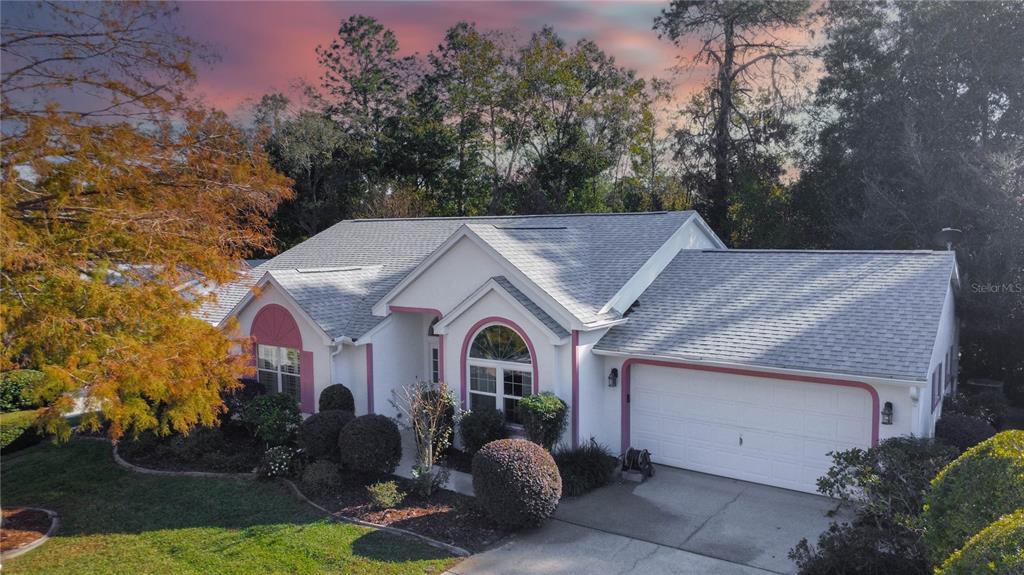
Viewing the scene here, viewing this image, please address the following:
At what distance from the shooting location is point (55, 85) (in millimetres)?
8148

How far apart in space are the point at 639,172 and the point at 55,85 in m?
36.8

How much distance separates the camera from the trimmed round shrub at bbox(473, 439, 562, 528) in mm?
10477

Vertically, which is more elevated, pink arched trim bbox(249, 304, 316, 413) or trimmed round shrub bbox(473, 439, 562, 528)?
pink arched trim bbox(249, 304, 316, 413)

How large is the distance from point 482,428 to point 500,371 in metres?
1.27

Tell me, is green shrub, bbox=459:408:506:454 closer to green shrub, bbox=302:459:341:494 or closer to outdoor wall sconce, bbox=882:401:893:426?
green shrub, bbox=302:459:341:494

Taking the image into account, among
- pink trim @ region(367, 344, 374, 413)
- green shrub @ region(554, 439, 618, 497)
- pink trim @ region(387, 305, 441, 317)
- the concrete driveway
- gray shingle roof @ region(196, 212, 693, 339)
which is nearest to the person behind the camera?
the concrete driveway

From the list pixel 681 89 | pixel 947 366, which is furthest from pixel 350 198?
pixel 947 366

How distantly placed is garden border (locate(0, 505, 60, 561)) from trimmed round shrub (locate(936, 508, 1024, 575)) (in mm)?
12032

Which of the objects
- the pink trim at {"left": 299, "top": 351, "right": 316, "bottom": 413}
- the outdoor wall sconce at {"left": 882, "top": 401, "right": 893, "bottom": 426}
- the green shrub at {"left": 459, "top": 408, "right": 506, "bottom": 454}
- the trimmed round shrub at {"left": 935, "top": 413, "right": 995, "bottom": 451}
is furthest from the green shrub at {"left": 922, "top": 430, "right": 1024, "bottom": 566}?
the pink trim at {"left": 299, "top": 351, "right": 316, "bottom": 413}

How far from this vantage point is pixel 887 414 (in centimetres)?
1145

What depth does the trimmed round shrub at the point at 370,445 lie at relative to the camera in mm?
12953

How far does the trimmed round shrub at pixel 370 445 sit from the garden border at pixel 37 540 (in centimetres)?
477

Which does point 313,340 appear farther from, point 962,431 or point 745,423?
point 962,431

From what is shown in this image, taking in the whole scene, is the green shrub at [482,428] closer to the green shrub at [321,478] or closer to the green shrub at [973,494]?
the green shrub at [321,478]
